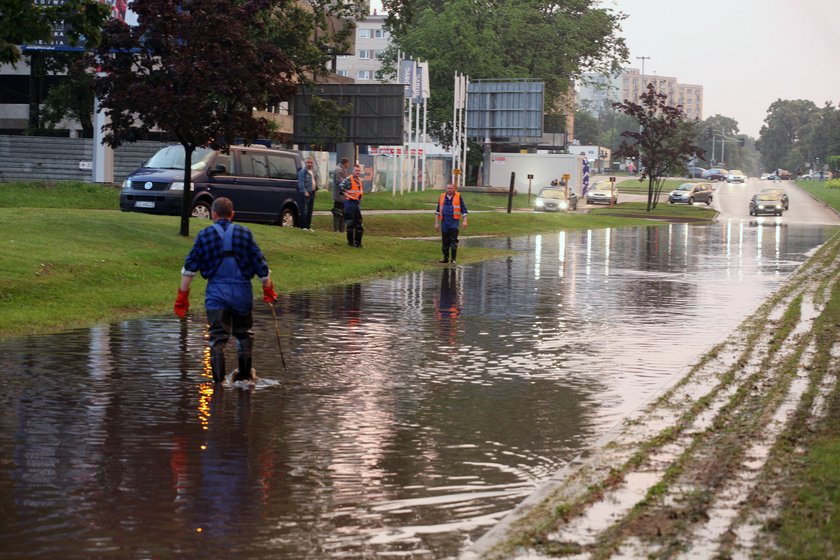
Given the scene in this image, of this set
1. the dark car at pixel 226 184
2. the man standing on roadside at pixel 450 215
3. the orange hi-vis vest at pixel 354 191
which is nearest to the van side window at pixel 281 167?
the dark car at pixel 226 184

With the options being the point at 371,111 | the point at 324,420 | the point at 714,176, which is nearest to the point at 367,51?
the point at 714,176

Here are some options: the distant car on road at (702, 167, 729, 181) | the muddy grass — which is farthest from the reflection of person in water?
the distant car on road at (702, 167, 729, 181)

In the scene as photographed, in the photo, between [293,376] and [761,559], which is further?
[293,376]

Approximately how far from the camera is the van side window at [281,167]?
3048cm

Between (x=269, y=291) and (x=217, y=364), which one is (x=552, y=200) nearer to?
(x=269, y=291)

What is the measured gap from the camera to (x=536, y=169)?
86375mm

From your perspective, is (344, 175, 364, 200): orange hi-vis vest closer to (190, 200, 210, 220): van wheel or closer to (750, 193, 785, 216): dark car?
(190, 200, 210, 220): van wheel

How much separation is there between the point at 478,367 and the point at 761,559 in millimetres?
6956

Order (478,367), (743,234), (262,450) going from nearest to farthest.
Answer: (262,450), (478,367), (743,234)

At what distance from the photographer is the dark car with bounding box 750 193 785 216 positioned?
74875mm

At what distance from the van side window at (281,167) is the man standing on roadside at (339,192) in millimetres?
951

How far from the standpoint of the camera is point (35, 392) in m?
10.7

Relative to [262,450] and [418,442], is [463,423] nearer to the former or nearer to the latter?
[418,442]

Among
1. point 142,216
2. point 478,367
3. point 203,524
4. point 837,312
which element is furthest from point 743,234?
point 203,524
